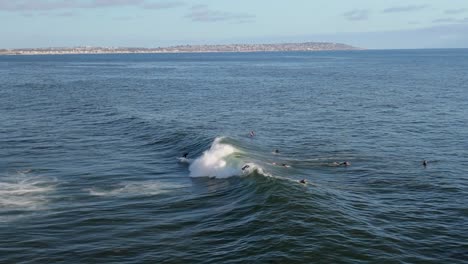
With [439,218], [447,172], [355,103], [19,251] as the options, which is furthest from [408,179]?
[355,103]

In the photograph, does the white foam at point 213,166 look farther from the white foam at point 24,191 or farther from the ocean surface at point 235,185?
the white foam at point 24,191

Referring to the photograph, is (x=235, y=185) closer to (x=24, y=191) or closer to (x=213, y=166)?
(x=213, y=166)

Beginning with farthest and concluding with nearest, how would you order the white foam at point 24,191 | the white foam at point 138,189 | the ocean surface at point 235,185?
the white foam at point 138,189, the white foam at point 24,191, the ocean surface at point 235,185

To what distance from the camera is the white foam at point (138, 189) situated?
1224 inches

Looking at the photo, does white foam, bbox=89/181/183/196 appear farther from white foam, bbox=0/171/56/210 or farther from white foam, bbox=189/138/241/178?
white foam, bbox=189/138/241/178

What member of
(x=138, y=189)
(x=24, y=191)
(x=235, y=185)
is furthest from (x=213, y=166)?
(x=24, y=191)

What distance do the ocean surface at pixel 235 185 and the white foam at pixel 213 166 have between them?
114 millimetres

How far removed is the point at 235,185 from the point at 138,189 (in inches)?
235

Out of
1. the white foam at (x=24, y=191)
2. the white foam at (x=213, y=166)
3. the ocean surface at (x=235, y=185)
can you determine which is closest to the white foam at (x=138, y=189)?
the ocean surface at (x=235, y=185)

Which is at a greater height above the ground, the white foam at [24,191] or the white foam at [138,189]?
the white foam at [24,191]

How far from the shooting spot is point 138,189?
3203 cm

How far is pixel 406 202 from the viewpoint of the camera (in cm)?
2911

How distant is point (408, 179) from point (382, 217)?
833 centimetres

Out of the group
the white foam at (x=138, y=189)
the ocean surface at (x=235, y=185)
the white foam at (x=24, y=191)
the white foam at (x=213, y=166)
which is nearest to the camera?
the ocean surface at (x=235, y=185)
